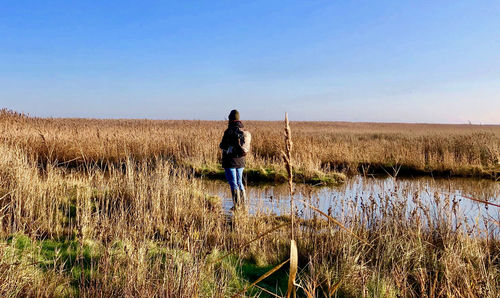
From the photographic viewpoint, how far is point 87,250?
13.8ft

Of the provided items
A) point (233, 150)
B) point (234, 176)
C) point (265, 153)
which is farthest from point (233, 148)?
point (265, 153)

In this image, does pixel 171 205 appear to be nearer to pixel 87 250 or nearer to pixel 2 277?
pixel 87 250

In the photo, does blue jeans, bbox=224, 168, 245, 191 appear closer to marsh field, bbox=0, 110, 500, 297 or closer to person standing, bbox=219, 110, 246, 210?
person standing, bbox=219, 110, 246, 210

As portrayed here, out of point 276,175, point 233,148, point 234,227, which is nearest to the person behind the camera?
point 234,227

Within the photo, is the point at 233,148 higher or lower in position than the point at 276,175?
higher

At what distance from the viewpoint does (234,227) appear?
558cm

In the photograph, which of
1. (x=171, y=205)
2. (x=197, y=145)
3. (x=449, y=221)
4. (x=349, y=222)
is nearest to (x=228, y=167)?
(x=171, y=205)

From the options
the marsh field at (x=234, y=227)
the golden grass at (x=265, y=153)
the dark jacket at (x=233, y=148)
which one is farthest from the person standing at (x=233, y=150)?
the golden grass at (x=265, y=153)

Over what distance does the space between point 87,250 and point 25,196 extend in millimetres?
1945

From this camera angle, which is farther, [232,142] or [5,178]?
[232,142]

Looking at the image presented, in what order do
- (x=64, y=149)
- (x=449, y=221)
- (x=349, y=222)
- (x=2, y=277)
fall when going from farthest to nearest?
1. (x=64, y=149)
2. (x=349, y=222)
3. (x=449, y=221)
4. (x=2, y=277)

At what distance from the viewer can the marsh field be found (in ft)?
9.55

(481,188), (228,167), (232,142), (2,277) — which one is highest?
(232,142)

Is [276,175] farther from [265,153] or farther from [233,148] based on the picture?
[233,148]
